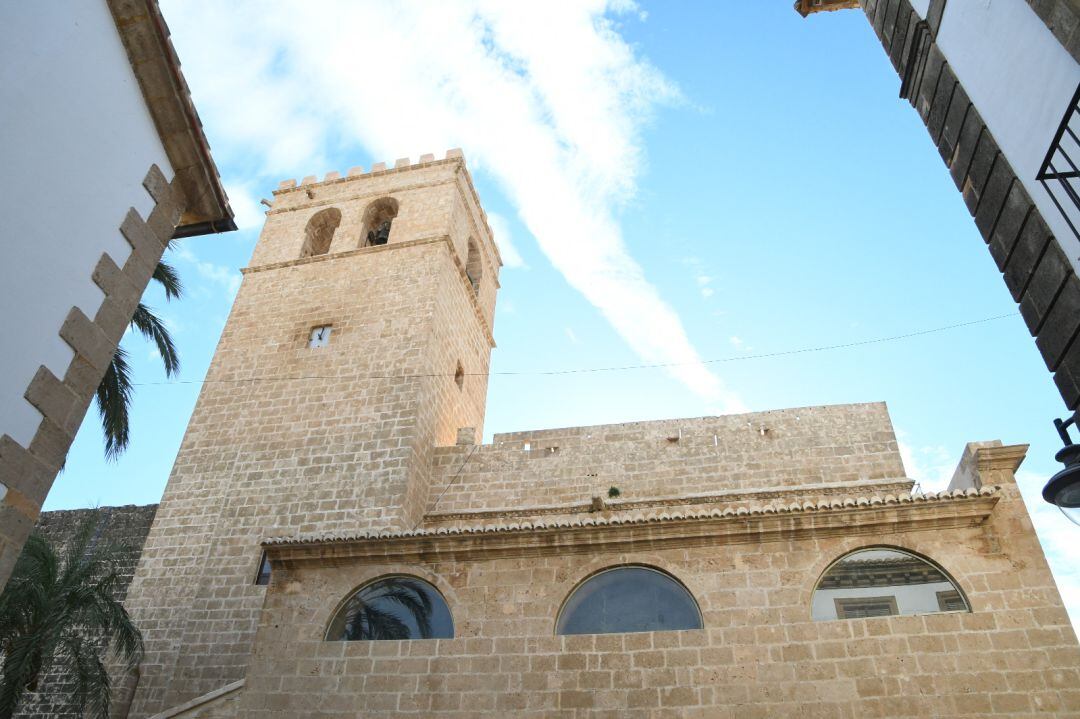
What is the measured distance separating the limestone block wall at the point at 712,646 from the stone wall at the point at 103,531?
653cm

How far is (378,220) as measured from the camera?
18016mm

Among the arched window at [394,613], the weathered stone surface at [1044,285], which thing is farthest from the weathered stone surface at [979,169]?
the arched window at [394,613]

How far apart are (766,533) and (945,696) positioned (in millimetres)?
2017

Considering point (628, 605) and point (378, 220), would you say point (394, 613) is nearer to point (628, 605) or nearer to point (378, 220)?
point (628, 605)

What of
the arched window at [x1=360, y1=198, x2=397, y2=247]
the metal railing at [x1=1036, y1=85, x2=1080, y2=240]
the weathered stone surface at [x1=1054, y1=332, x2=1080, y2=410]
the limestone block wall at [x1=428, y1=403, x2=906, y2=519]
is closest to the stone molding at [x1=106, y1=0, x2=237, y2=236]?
the metal railing at [x1=1036, y1=85, x2=1080, y2=240]

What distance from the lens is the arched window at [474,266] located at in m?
18.6

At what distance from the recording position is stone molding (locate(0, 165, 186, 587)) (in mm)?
4469

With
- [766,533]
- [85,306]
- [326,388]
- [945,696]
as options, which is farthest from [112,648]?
[945,696]

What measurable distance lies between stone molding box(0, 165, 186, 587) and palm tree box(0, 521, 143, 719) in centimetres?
564

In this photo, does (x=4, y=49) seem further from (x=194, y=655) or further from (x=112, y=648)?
(x=112, y=648)

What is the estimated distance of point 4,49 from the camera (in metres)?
4.55

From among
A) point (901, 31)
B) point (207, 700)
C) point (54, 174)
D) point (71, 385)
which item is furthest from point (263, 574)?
point (901, 31)

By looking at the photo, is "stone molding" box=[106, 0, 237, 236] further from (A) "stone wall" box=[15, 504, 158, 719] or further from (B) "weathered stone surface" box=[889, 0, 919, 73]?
(A) "stone wall" box=[15, 504, 158, 719]

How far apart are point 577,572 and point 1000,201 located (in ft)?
16.7
